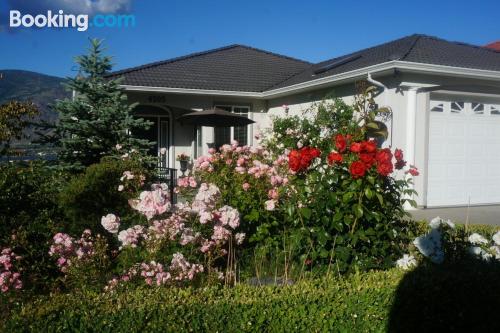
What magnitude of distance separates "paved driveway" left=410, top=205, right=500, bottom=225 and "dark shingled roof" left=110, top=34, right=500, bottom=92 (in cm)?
355

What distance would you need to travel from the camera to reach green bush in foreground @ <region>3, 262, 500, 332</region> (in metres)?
2.96

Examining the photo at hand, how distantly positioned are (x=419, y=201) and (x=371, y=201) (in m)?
6.84

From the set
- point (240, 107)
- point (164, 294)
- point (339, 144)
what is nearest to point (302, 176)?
point (339, 144)

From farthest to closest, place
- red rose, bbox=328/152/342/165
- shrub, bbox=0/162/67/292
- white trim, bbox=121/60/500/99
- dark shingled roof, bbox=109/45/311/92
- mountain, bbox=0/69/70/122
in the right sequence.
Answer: mountain, bbox=0/69/70/122
dark shingled roof, bbox=109/45/311/92
white trim, bbox=121/60/500/99
shrub, bbox=0/162/67/292
red rose, bbox=328/152/342/165

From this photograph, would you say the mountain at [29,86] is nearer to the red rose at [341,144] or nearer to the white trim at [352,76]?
the white trim at [352,76]

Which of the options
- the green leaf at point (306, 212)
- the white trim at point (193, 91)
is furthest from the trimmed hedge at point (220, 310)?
the white trim at point (193, 91)

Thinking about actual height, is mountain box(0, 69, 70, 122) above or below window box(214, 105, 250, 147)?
above

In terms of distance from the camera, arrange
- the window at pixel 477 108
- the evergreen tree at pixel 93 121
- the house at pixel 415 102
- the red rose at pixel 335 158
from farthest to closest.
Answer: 1. the window at pixel 477 108
2. the house at pixel 415 102
3. the evergreen tree at pixel 93 121
4. the red rose at pixel 335 158

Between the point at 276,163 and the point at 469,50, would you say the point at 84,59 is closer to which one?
the point at 276,163

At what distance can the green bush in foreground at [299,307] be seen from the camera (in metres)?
2.96

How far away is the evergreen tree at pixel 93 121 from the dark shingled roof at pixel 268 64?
3660 mm

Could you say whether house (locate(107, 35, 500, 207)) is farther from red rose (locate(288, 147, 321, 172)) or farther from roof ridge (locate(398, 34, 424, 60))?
red rose (locate(288, 147, 321, 172))

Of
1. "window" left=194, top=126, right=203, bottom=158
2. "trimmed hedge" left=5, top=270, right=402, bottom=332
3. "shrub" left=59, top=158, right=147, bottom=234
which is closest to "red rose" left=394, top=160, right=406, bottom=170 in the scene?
"trimmed hedge" left=5, top=270, right=402, bottom=332

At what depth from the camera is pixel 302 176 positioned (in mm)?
4273
